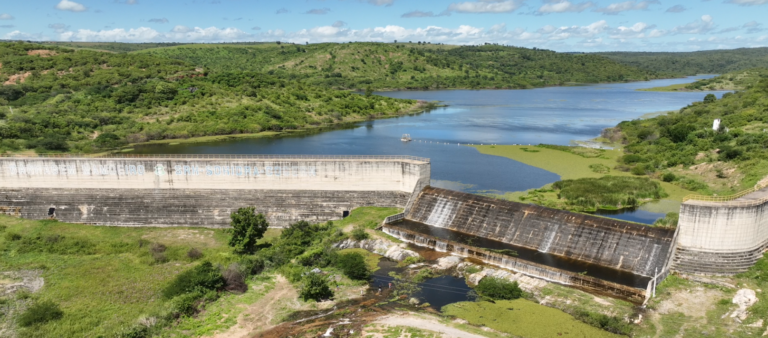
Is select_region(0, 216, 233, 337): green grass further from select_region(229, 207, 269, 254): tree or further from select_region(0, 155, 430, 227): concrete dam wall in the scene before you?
select_region(0, 155, 430, 227): concrete dam wall

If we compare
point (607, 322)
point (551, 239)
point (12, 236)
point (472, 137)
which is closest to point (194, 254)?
point (12, 236)

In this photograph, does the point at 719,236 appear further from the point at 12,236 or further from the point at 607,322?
the point at 12,236

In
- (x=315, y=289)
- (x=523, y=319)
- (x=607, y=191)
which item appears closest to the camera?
(x=523, y=319)

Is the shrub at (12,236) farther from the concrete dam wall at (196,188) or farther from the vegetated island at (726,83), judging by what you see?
the vegetated island at (726,83)

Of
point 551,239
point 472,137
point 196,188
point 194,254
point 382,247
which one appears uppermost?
point 472,137

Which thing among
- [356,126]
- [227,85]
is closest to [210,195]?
[356,126]

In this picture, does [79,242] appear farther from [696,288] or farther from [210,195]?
[696,288]
